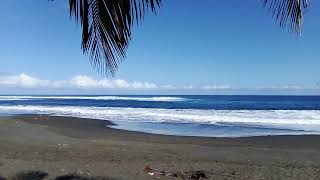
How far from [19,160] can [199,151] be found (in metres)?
5.05

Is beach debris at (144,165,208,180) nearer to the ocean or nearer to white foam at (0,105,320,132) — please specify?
the ocean

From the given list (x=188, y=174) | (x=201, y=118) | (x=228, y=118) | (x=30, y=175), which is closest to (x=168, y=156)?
(x=188, y=174)

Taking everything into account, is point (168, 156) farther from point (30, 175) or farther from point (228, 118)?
point (228, 118)

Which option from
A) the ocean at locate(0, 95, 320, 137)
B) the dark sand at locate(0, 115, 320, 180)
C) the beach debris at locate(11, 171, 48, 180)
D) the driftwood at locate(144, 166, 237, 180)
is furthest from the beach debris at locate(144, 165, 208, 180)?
the ocean at locate(0, 95, 320, 137)

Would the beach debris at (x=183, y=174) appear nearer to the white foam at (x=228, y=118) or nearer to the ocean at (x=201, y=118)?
the ocean at (x=201, y=118)

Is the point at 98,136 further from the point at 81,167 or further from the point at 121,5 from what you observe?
the point at 121,5

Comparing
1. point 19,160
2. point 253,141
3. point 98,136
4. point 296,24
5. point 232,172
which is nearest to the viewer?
point 296,24

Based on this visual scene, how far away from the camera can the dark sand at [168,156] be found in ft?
30.7

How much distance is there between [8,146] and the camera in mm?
13578

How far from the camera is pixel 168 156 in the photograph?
11828 mm

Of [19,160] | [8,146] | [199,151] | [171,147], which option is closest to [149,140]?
[171,147]

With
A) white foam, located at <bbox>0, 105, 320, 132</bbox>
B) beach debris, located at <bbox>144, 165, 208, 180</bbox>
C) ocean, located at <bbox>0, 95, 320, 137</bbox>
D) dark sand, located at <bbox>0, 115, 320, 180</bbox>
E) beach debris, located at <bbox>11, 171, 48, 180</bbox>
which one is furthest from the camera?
white foam, located at <bbox>0, 105, 320, 132</bbox>

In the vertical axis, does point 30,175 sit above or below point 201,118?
below

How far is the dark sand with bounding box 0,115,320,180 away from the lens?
9352 mm
